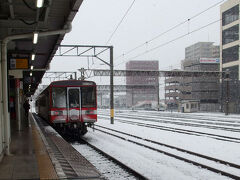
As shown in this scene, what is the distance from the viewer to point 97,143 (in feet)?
44.7

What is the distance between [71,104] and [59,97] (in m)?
0.64

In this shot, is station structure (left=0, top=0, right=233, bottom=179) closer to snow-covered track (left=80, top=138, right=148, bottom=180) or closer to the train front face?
snow-covered track (left=80, top=138, right=148, bottom=180)

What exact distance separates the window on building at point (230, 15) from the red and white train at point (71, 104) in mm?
36921

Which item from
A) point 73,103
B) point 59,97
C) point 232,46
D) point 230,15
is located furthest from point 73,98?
point 230,15

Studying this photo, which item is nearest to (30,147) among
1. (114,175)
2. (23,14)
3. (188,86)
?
(114,175)

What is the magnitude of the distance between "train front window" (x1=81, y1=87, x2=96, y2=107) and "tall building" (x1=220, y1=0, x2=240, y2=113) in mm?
34322

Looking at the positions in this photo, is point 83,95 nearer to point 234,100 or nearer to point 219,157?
point 219,157

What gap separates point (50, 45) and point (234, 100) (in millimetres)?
38971

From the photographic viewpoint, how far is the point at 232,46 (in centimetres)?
4703

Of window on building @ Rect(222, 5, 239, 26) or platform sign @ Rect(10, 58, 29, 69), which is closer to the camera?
platform sign @ Rect(10, 58, 29, 69)

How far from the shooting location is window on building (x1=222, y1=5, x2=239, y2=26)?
45.7 m

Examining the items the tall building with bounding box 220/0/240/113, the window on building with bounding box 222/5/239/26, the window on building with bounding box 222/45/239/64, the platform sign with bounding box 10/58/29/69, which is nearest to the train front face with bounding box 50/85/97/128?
the platform sign with bounding box 10/58/29/69

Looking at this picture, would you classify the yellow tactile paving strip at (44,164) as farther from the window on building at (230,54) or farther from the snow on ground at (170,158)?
the window on building at (230,54)

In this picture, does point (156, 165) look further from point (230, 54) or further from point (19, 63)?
point (230, 54)
